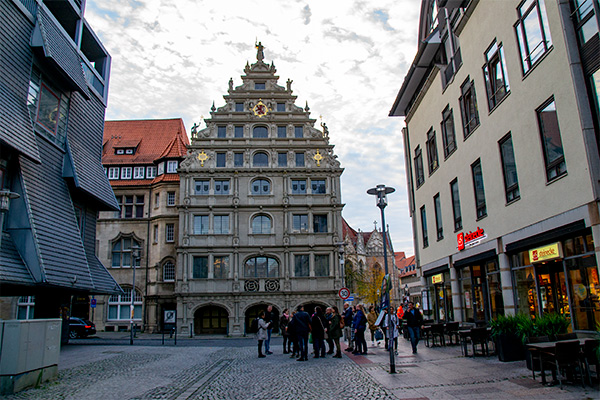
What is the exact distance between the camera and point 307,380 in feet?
39.1

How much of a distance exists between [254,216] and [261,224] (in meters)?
0.89

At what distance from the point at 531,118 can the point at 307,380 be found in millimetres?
9735

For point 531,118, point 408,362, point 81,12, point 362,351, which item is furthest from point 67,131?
point 531,118

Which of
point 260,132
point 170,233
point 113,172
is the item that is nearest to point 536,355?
point 260,132

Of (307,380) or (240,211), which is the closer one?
(307,380)

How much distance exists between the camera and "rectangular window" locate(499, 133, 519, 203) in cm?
1552

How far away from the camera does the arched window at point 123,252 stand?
42406 mm

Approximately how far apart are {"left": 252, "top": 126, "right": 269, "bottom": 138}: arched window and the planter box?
31758 mm

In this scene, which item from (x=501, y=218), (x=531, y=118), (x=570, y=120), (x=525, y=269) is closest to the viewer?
(x=570, y=120)

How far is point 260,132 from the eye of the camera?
138 ft

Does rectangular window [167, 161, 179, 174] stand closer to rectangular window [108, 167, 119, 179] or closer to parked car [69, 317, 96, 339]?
rectangular window [108, 167, 119, 179]

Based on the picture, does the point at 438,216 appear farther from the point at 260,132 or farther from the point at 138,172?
the point at 138,172

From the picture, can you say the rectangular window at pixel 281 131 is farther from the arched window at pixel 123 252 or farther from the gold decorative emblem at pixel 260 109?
the arched window at pixel 123 252

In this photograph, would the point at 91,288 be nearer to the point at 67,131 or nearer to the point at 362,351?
the point at 67,131
